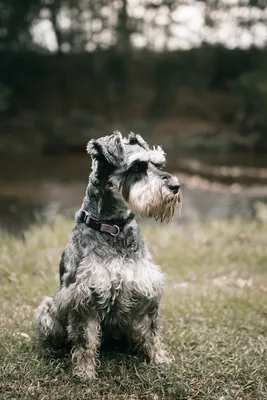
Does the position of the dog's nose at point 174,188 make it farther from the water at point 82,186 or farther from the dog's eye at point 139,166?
the water at point 82,186

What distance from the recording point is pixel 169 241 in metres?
8.45

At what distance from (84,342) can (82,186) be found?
10987 mm

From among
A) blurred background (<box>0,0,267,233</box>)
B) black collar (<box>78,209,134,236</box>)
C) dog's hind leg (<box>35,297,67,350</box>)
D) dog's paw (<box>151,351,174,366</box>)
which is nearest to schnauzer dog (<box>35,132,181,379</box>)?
black collar (<box>78,209,134,236</box>)

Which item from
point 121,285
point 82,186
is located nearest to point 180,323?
point 121,285

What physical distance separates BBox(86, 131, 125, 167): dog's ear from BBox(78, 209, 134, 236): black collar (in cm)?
40

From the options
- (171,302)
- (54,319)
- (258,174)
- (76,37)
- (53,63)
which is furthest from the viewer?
(53,63)

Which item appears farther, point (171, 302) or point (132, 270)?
point (171, 302)

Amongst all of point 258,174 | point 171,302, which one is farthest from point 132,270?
point 258,174

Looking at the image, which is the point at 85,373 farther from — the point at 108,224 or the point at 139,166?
the point at 139,166

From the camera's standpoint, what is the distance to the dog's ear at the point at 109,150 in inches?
153

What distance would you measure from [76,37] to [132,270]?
64.5 ft

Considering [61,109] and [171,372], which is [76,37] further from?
[171,372]

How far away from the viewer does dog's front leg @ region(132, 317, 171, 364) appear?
13.5 feet

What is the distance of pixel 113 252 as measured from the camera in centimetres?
391
